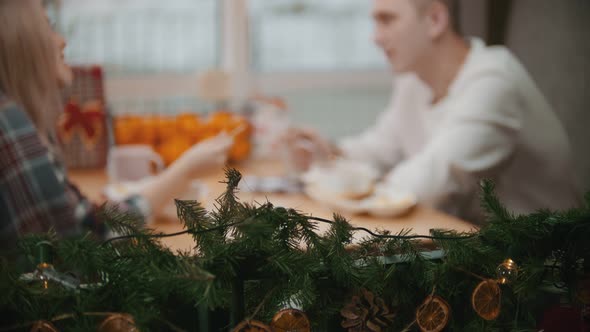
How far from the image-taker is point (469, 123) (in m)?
1.02

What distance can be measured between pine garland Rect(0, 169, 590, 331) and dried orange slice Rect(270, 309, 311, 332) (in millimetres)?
15

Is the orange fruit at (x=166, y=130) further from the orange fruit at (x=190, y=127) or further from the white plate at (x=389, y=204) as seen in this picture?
the white plate at (x=389, y=204)

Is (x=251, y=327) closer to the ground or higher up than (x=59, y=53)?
closer to the ground

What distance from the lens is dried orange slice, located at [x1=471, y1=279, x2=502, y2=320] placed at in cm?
54

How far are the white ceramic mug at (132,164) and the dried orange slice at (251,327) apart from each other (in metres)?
0.83

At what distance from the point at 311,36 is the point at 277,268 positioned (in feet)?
5.58

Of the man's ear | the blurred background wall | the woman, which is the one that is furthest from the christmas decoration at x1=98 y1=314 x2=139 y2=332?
the man's ear

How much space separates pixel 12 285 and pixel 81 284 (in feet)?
0.18

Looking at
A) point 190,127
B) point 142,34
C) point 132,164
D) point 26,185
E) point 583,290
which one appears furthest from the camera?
point 142,34

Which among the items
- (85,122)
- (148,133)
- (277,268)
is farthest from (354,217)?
(85,122)

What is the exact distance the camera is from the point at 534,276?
572 millimetres

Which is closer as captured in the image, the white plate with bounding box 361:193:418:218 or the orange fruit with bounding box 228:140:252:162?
the white plate with bounding box 361:193:418:218

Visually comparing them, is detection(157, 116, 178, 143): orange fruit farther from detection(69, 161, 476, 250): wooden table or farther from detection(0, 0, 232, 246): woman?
detection(0, 0, 232, 246): woman

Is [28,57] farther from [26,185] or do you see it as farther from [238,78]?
[238,78]
